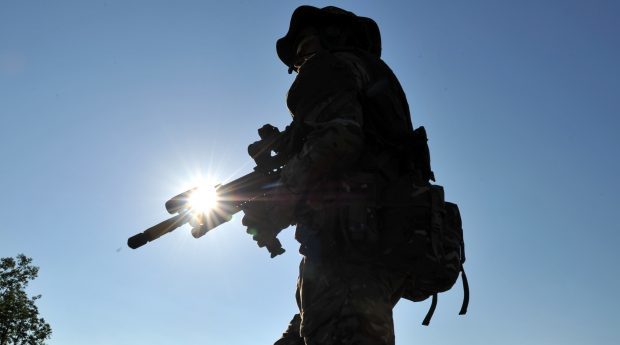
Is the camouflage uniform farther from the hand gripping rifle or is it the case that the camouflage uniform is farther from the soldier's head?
the soldier's head

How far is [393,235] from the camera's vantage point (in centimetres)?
347

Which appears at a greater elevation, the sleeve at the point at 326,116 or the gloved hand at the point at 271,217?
the sleeve at the point at 326,116

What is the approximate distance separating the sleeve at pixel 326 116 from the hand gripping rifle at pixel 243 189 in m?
0.37

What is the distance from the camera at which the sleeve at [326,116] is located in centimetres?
339

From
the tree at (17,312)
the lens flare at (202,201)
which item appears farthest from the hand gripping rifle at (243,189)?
the tree at (17,312)

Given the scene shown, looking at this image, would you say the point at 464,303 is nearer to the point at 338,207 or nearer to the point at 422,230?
the point at 422,230

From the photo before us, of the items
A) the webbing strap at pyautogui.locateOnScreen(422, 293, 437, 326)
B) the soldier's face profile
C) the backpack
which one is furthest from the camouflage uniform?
the soldier's face profile

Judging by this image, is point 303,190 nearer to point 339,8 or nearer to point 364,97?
point 364,97

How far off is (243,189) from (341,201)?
1140 mm

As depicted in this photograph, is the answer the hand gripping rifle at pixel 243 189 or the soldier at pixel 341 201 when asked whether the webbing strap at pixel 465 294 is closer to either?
the soldier at pixel 341 201

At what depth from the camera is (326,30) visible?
491cm

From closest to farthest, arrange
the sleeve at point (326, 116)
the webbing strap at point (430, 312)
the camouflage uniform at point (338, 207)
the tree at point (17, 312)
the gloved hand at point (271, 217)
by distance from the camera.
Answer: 1. the camouflage uniform at point (338, 207)
2. the sleeve at point (326, 116)
3. the gloved hand at point (271, 217)
4. the webbing strap at point (430, 312)
5. the tree at point (17, 312)

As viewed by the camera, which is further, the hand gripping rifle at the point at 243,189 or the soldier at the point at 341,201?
the hand gripping rifle at the point at 243,189

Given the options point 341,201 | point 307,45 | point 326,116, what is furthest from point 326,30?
point 341,201
